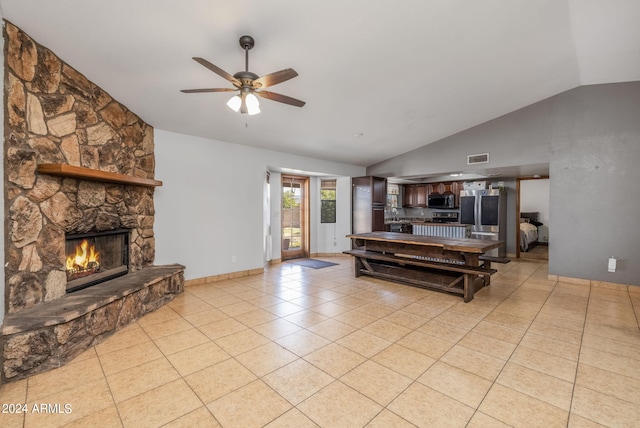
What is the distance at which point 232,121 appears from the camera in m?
4.20

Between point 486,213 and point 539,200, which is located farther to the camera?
point 539,200

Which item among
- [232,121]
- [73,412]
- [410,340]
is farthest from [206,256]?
[410,340]

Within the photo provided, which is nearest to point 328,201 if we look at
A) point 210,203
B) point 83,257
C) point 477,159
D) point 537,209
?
point 210,203

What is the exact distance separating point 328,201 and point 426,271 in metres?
3.58

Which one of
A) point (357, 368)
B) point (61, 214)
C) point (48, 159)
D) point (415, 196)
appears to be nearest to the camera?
point (357, 368)

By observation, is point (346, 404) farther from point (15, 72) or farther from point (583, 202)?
point (583, 202)

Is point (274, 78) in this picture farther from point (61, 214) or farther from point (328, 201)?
point (328, 201)

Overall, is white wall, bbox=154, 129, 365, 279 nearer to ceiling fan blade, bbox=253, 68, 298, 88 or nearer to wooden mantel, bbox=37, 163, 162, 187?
wooden mantel, bbox=37, 163, 162, 187

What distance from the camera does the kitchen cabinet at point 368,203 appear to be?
715 cm

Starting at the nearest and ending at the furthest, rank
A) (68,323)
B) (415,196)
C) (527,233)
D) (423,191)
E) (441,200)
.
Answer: (68,323), (527,233), (441,200), (423,191), (415,196)

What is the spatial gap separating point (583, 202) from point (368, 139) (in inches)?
145

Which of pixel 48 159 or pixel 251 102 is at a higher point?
pixel 251 102

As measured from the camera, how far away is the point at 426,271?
4.49 metres

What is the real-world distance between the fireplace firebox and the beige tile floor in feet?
2.42
